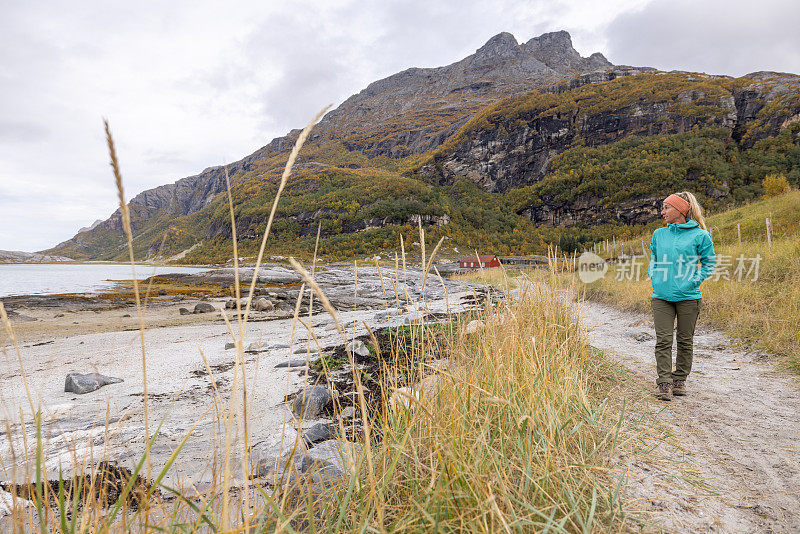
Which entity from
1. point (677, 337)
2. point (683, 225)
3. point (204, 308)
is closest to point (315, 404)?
point (677, 337)

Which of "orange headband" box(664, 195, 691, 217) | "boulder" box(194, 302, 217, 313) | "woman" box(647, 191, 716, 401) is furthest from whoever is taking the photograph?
"boulder" box(194, 302, 217, 313)

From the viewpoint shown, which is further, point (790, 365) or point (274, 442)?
point (790, 365)

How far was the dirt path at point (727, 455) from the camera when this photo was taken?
1.63 metres

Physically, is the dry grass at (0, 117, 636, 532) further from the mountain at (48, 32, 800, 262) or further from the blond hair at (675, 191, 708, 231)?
the mountain at (48, 32, 800, 262)

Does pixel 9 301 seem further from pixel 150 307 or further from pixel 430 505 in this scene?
pixel 430 505

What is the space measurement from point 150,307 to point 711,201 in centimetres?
5794

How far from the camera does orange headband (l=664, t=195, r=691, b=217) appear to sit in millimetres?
3588

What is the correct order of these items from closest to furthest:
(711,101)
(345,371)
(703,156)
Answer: (345,371), (703,156), (711,101)

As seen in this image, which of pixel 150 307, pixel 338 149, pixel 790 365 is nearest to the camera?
pixel 790 365

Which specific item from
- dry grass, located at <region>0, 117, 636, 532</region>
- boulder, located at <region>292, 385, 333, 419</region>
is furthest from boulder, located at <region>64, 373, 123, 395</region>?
dry grass, located at <region>0, 117, 636, 532</region>

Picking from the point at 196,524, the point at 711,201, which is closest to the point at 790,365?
the point at 196,524

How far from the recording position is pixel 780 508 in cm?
170

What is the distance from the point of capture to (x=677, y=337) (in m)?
3.50

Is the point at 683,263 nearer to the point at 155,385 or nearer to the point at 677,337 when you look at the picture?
the point at 677,337
